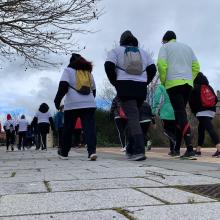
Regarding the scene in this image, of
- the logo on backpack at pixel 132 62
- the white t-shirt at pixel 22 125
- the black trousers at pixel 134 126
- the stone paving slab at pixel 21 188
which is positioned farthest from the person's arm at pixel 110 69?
the white t-shirt at pixel 22 125

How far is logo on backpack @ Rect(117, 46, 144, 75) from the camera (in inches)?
296

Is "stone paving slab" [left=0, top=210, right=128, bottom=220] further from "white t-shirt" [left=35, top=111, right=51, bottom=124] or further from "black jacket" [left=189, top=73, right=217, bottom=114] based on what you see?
"white t-shirt" [left=35, top=111, right=51, bottom=124]

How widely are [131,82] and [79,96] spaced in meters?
1.24

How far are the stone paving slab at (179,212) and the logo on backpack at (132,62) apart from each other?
4.63 meters

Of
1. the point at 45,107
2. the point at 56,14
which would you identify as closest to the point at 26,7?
the point at 56,14

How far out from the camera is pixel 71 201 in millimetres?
→ 3283

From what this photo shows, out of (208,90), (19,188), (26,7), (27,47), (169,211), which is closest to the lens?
(169,211)

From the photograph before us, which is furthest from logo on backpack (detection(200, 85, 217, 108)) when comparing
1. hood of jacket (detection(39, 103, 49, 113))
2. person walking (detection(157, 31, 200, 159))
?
hood of jacket (detection(39, 103, 49, 113))

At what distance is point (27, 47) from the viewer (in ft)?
51.3

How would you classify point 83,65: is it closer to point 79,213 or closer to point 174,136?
point 174,136

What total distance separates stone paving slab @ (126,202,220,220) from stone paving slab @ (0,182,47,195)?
122 centimetres

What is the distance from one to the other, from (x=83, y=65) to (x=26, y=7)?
6.66 meters

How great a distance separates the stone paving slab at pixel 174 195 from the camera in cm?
322

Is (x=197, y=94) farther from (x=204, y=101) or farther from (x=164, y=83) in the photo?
(x=164, y=83)
